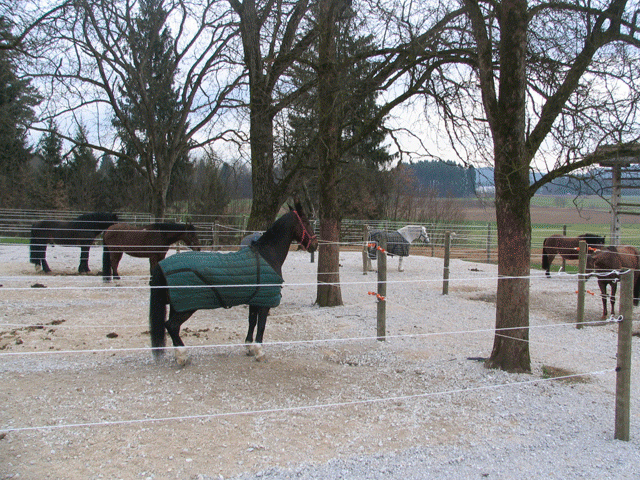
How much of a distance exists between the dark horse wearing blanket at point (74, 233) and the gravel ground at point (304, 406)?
14.0 feet

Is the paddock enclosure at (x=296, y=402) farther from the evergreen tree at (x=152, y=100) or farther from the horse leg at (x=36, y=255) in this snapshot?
the evergreen tree at (x=152, y=100)

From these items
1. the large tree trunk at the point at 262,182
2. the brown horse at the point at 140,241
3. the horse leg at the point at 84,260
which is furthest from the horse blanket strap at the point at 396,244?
the horse leg at the point at 84,260

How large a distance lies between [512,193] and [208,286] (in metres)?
3.22

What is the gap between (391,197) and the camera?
1232 inches

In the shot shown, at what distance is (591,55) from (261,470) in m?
4.96

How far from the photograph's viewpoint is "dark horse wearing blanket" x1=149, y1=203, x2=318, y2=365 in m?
4.74

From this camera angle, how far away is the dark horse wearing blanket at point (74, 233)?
11148mm

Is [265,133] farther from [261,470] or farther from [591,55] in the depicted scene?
[261,470]

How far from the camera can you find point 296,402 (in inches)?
158

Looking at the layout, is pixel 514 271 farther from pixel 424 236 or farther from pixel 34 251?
pixel 34 251

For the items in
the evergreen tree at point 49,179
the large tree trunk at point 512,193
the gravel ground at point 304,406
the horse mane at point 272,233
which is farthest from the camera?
the evergreen tree at point 49,179

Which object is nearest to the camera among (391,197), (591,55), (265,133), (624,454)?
(624,454)

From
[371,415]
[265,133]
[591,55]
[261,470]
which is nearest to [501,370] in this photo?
[371,415]

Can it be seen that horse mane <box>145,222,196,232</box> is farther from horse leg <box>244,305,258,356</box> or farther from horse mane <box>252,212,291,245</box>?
horse leg <box>244,305,258,356</box>
